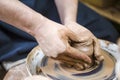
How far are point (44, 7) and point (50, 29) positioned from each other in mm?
482

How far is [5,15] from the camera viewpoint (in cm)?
123

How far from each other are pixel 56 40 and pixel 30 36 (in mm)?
388

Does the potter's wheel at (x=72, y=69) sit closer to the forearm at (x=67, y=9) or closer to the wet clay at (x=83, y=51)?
the wet clay at (x=83, y=51)

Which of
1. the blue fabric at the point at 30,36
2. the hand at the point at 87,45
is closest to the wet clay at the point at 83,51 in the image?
the hand at the point at 87,45

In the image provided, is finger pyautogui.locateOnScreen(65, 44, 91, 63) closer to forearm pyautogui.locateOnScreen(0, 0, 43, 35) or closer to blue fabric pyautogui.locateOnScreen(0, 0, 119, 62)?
forearm pyautogui.locateOnScreen(0, 0, 43, 35)

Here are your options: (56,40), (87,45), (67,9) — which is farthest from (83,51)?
(67,9)

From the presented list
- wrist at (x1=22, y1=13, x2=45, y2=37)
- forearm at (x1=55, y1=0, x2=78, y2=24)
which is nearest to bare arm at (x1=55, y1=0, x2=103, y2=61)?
forearm at (x1=55, y1=0, x2=78, y2=24)

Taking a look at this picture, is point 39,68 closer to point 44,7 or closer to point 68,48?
point 68,48

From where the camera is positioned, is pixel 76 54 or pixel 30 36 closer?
pixel 76 54

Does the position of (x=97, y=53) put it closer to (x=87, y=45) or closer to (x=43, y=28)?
(x=87, y=45)

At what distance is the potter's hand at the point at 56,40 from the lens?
1.12 meters

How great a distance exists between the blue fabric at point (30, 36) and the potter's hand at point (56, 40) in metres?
0.28

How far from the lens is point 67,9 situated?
1461 millimetres

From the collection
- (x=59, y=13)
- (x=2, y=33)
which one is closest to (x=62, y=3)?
(x=59, y=13)
